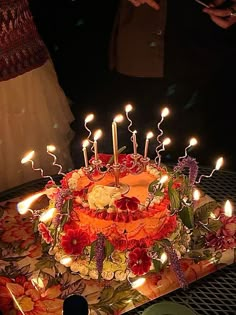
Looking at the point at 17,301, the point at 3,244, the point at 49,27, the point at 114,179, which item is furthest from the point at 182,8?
the point at 17,301

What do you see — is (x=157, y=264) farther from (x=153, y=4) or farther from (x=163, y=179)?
(x=153, y=4)

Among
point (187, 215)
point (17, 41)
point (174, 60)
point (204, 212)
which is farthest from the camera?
point (174, 60)

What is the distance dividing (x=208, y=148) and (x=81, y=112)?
593 mm

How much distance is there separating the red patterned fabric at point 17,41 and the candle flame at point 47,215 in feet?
→ 1.65

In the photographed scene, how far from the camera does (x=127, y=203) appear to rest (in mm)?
1367

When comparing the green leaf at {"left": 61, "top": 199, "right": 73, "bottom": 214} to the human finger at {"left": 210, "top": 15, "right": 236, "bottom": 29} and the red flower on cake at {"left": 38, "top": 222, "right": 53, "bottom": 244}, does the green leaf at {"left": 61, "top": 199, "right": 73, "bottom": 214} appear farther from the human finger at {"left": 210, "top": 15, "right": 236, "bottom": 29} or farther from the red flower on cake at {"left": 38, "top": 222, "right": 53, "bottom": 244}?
the human finger at {"left": 210, "top": 15, "right": 236, "bottom": 29}

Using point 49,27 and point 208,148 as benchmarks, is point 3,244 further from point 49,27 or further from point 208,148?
point 208,148

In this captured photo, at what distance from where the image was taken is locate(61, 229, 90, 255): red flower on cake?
4.55ft

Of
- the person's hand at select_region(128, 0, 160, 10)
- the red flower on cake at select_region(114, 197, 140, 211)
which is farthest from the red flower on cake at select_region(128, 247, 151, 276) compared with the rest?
the person's hand at select_region(128, 0, 160, 10)

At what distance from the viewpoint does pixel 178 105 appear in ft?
7.62

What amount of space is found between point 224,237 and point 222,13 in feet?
3.09

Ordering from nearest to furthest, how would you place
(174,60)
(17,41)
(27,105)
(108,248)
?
1. (108,248)
2. (17,41)
3. (27,105)
4. (174,60)

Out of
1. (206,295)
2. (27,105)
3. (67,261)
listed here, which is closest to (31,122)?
(27,105)

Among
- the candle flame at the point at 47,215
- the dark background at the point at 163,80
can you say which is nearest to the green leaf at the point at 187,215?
the candle flame at the point at 47,215
